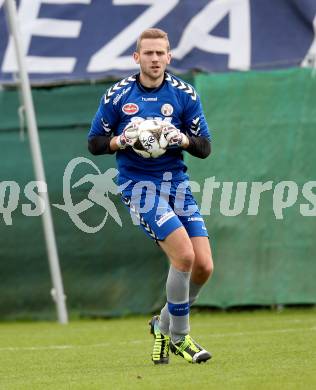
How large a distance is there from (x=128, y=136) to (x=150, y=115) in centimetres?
30

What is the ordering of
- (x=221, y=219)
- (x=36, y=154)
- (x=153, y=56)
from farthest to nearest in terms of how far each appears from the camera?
1. (x=221, y=219)
2. (x=36, y=154)
3. (x=153, y=56)

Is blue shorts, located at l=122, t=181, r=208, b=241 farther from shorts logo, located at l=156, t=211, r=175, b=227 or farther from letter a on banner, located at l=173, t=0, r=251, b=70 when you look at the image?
letter a on banner, located at l=173, t=0, r=251, b=70

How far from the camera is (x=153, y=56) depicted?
267 inches

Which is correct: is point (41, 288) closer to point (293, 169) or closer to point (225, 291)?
point (225, 291)

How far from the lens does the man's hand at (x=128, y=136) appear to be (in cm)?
660

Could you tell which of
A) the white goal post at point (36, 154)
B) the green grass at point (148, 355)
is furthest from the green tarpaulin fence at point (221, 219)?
the white goal post at point (36, 154)

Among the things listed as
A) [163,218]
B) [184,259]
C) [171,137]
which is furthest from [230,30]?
[184,259]

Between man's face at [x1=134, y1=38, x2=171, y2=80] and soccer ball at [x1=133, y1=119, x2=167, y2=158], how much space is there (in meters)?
0.34

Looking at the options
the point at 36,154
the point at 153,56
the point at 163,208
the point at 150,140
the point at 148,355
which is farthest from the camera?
the point at 36,154

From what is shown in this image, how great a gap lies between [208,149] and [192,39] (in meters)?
5.26

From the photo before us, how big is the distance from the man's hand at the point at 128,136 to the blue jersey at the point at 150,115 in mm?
139

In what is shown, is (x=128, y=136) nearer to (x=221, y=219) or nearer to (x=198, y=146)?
(x=198, y=146)

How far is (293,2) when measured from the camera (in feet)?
39.4

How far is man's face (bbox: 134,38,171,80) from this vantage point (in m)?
6.77
